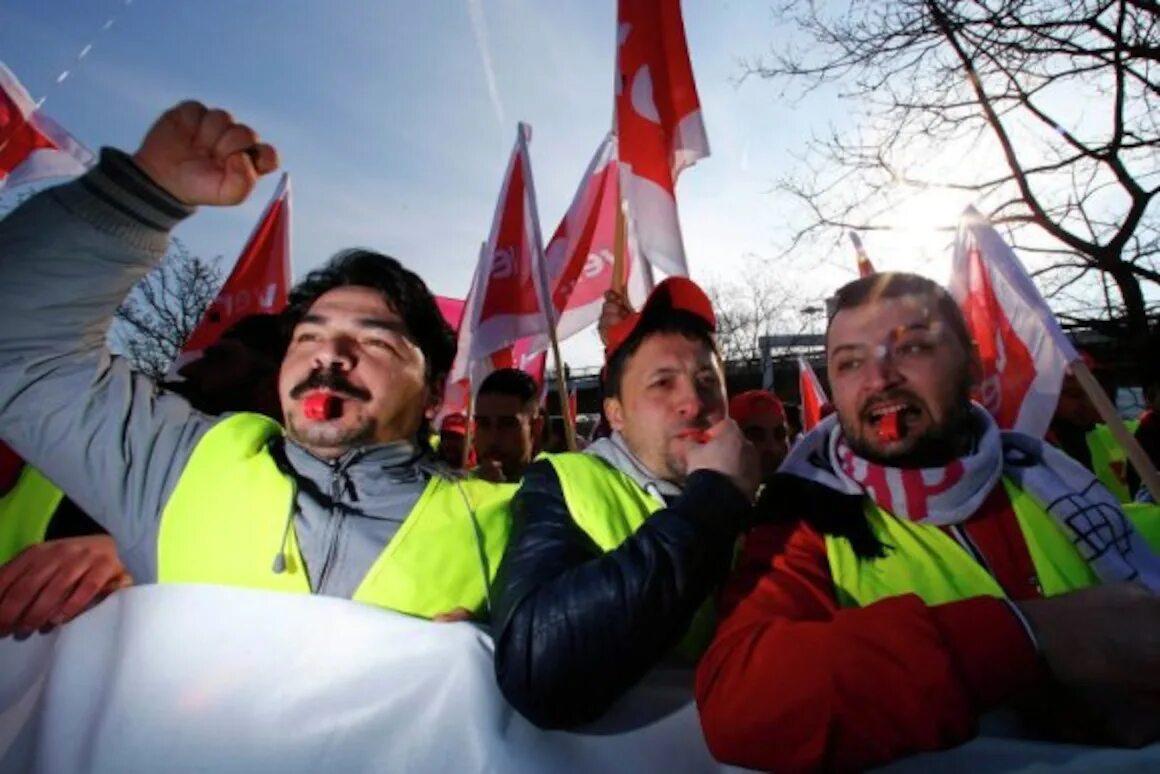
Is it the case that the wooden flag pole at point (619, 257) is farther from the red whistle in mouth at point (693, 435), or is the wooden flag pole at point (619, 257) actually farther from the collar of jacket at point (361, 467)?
the collar of jacket at point (361, 467)

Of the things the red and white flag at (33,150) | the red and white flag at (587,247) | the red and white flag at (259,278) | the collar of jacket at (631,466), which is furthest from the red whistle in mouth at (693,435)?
the red and white flag at (259,278)

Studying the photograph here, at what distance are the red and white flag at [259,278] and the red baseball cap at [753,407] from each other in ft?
10.3

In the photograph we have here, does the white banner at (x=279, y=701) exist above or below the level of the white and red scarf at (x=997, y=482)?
below

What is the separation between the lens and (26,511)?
188 centimetres

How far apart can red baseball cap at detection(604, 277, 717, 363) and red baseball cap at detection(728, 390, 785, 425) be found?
7.79ft

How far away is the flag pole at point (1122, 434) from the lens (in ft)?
6.77

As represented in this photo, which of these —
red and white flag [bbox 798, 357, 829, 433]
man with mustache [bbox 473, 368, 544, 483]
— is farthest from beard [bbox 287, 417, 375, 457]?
red and white flag [bbox 798, 357, 829, 433]

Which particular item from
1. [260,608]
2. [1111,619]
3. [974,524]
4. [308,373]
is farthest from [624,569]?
[308,373]

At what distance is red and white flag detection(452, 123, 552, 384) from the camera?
4434mm

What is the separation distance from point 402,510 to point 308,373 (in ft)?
1.40

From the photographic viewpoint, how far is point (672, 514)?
1.30 meters

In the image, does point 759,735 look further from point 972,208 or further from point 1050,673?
point 972,208

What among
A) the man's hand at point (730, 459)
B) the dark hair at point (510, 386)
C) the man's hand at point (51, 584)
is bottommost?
the man's hand at point (51, 584)

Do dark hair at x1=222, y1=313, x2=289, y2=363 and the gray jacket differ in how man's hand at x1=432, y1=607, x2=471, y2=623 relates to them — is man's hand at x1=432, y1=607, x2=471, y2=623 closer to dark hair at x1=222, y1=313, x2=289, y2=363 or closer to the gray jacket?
the gray jacket
